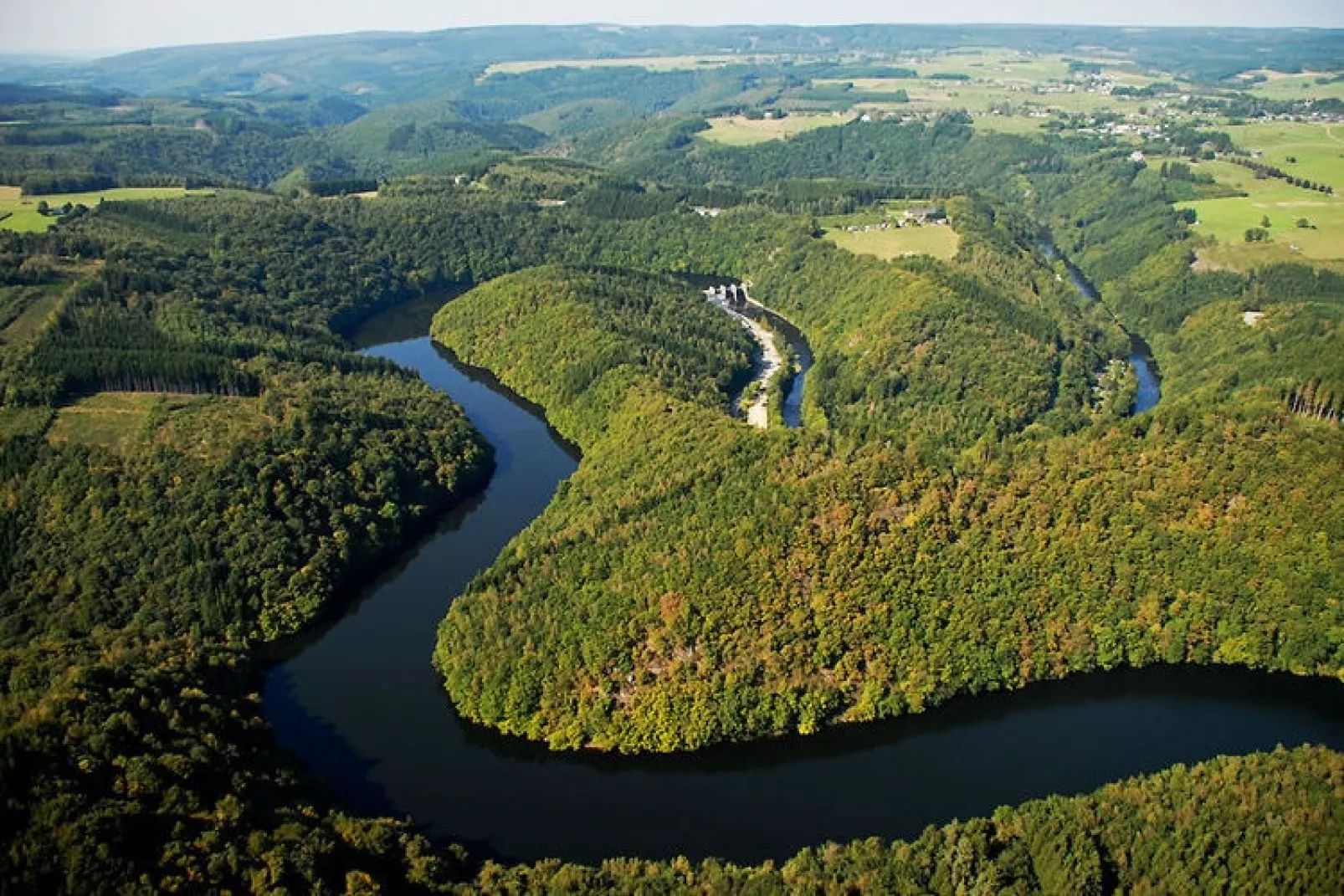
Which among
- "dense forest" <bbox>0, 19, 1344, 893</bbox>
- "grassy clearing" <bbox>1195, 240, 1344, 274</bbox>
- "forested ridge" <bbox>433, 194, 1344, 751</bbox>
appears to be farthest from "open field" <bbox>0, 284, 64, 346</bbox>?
"grassy clearing" <bbox>1195, 240, 1344, 274</bbox>

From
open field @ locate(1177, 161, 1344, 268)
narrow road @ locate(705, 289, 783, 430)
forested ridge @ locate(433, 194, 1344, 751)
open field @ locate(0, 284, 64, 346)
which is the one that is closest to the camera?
Answer: forested ridge @ locate(433, 194, 1344, 751)

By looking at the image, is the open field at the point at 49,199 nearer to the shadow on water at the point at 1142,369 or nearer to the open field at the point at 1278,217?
the shadow on water at the point at 1142,369

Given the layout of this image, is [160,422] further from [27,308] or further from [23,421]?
[27,308]

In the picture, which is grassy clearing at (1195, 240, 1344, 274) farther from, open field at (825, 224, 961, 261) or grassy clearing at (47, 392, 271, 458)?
grassy clearing at (47, 392, 271, 458)

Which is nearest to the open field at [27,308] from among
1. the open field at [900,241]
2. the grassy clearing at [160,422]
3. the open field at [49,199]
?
the grassy clearing at [160,422]

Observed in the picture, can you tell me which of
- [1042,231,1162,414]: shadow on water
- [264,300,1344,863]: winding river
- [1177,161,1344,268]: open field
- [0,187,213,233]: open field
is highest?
[0,187,213,233]: open field

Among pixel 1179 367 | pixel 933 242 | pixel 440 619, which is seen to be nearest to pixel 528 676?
pixel 440 619

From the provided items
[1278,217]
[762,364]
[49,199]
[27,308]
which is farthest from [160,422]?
[1278,217]
